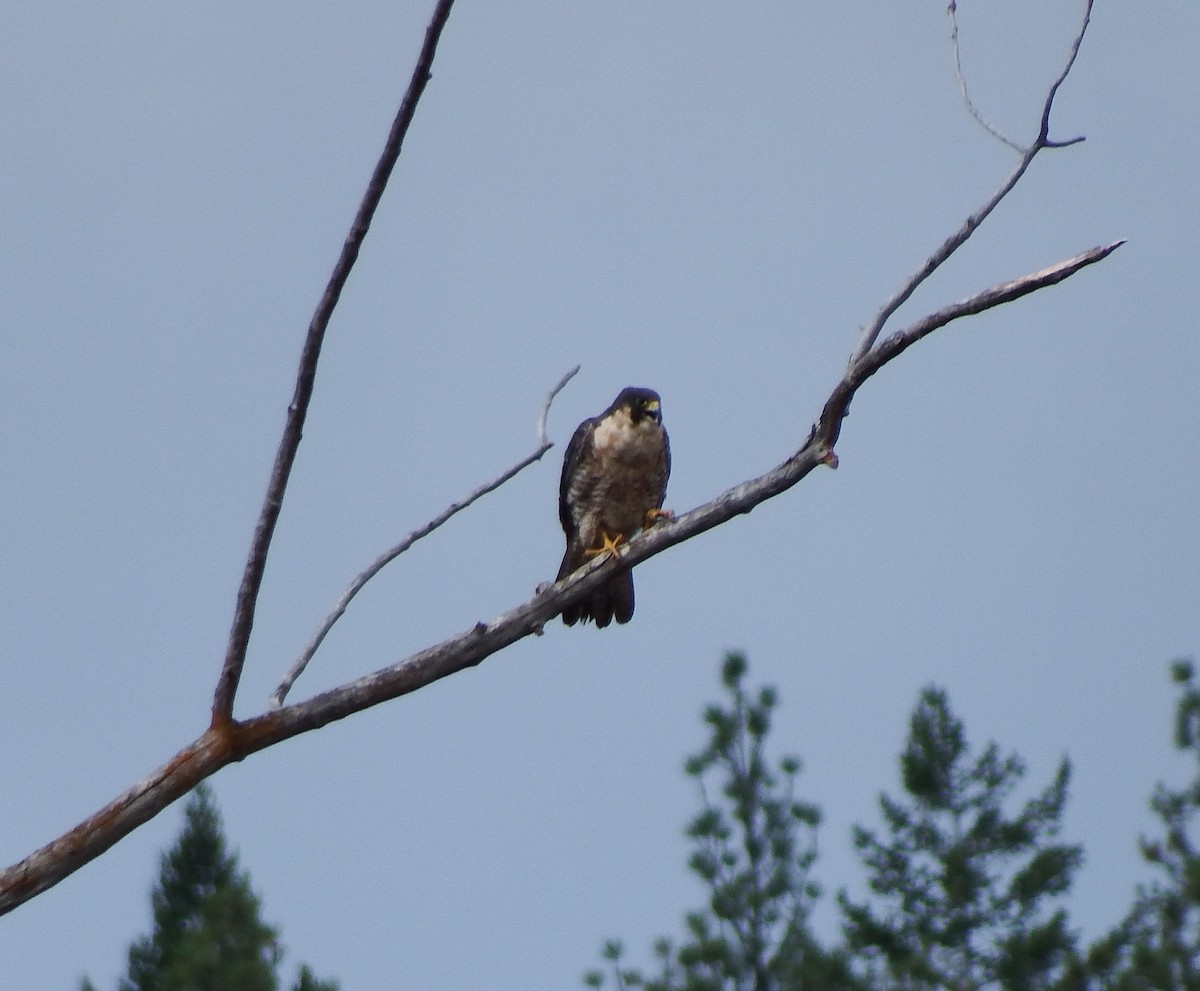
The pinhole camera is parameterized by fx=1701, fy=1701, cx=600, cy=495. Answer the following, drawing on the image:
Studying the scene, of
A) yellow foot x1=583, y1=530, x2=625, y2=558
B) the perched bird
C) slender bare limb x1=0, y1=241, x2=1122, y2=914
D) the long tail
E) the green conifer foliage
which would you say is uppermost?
the green conifer foliage

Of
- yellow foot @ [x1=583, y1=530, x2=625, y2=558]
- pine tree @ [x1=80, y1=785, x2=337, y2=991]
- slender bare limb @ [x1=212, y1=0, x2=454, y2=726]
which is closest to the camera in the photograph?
slender bare limb @ [x1=212, y1=0, x2=454, y2=726]

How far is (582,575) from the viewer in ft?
13.1

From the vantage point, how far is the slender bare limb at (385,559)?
3574mm

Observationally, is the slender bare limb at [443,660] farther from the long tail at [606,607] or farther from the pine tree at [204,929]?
the pine tree at [204,929]

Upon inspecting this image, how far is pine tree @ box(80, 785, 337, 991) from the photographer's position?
20.0 metres

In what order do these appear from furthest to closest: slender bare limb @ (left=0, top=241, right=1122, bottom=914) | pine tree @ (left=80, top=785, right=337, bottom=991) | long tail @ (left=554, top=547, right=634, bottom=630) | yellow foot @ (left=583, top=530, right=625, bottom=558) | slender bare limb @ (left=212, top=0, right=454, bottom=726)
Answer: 1. pine tree @ (left=80, top=785, right=337, bottom=991)
2. yellow foot @ (left=583, top=530, right=625, bottom=558)
3. long tail @ (left=554, top=547, right=634, bottom=630)
4. slender bare limb @ (left=0, top=241, right=1122, bottom=914)
5. slender bare limb @ (left=212, top=0, right=454, bottom=726)

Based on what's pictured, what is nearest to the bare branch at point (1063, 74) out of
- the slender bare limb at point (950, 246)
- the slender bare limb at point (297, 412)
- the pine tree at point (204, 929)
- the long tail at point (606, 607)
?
the slender bare limb at point (950, 246)

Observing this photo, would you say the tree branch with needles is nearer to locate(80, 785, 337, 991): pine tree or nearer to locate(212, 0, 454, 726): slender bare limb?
locate(212, 0, 454, 726): slender bare limb

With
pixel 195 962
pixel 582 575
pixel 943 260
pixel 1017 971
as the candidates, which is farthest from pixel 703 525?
pixel 195 962

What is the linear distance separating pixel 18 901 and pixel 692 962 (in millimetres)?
13562

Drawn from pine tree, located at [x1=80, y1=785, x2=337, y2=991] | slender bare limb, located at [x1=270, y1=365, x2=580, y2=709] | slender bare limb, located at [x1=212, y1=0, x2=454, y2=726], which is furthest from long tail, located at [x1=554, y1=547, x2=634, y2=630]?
pine tree, located at [x1=80, y1=785, x2=337, y2=991]

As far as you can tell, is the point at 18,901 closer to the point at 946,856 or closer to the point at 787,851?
the point at 787,851

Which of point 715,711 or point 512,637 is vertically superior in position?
point 715,711

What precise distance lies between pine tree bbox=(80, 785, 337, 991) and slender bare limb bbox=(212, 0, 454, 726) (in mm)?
15795
